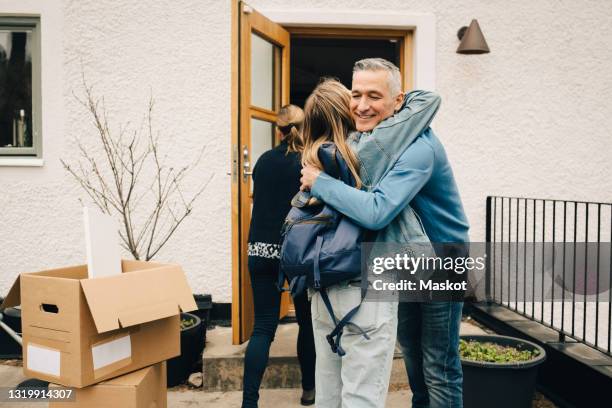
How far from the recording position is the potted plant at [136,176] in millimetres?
4473

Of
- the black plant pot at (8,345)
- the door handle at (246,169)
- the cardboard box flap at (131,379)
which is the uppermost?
the door handle at (246,169)

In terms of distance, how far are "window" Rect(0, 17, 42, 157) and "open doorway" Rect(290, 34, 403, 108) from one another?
2868 mm

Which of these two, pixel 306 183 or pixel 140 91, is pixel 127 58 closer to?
pixel 140 91

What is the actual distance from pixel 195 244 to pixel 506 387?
2.53m

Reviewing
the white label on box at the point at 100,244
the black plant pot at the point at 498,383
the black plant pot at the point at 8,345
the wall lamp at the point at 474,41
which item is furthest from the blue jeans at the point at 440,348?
the black plant pot at the point at 8,345

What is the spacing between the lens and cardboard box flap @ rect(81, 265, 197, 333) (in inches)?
95.5

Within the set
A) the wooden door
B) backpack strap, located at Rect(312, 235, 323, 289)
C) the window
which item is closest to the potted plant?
the window

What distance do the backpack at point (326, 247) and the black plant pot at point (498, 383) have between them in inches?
62.9

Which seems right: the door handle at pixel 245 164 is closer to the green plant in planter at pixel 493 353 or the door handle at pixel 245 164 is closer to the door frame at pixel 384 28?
the door frame at pixel 384 28

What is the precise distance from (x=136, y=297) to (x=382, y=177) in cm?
137

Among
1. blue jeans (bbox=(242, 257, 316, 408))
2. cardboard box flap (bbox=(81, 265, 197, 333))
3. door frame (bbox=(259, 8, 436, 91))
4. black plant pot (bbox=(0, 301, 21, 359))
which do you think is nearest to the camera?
cardboard box flap (bbox=(81, 265, 197, 333))

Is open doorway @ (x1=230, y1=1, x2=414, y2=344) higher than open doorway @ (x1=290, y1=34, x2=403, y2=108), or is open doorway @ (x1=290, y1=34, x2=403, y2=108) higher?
open doorway @ (x1=290, y1=34, x2=403, y2=108)

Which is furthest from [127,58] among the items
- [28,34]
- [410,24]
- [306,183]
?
[306,183]

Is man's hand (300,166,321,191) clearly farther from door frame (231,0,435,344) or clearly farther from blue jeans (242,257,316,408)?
door frame (231,0,435,344)
